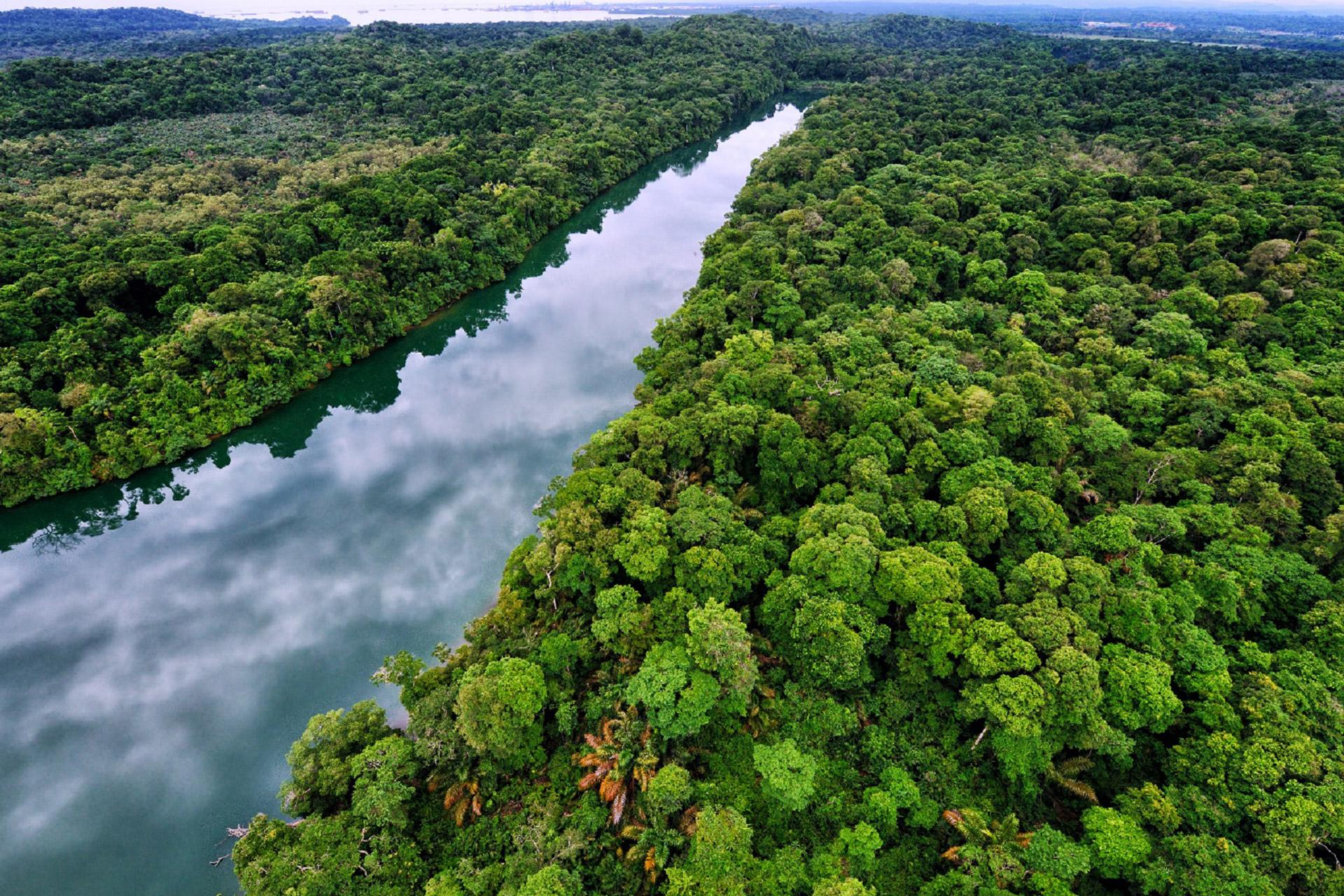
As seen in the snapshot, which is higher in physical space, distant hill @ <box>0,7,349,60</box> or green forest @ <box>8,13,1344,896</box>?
distant hill @ <box>0,7,349,60</box>

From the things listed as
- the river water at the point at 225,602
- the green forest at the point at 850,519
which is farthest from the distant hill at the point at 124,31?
the river water at the point at 225,602

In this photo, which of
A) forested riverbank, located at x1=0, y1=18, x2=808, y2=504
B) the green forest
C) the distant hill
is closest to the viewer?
the green forest

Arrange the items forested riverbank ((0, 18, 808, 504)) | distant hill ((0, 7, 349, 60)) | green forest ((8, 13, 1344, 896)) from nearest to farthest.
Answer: green forest ((8, 13, 1344, 896)) → forested riverbank ((0, 18, 808, 504)) → distant hill ((0, 7, 349, 60))

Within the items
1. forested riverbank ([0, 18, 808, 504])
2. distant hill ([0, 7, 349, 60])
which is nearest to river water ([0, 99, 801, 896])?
forested riverbank ([0, 18, 808, 504])

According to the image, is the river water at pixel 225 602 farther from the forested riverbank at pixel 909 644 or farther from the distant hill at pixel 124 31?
the distant hill at pixel 124 31

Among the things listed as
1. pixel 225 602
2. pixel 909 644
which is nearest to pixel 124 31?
pixel 225 602

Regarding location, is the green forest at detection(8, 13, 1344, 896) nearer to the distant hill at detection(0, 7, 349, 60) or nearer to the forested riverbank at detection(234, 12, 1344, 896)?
the forested riverbank at detection(234, 12, 1344, 896)

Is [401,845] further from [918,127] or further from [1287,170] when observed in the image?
[918,127]

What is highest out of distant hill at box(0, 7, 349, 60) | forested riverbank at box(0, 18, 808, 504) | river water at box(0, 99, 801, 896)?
distant hill at box(0, 7, 349, 60)
